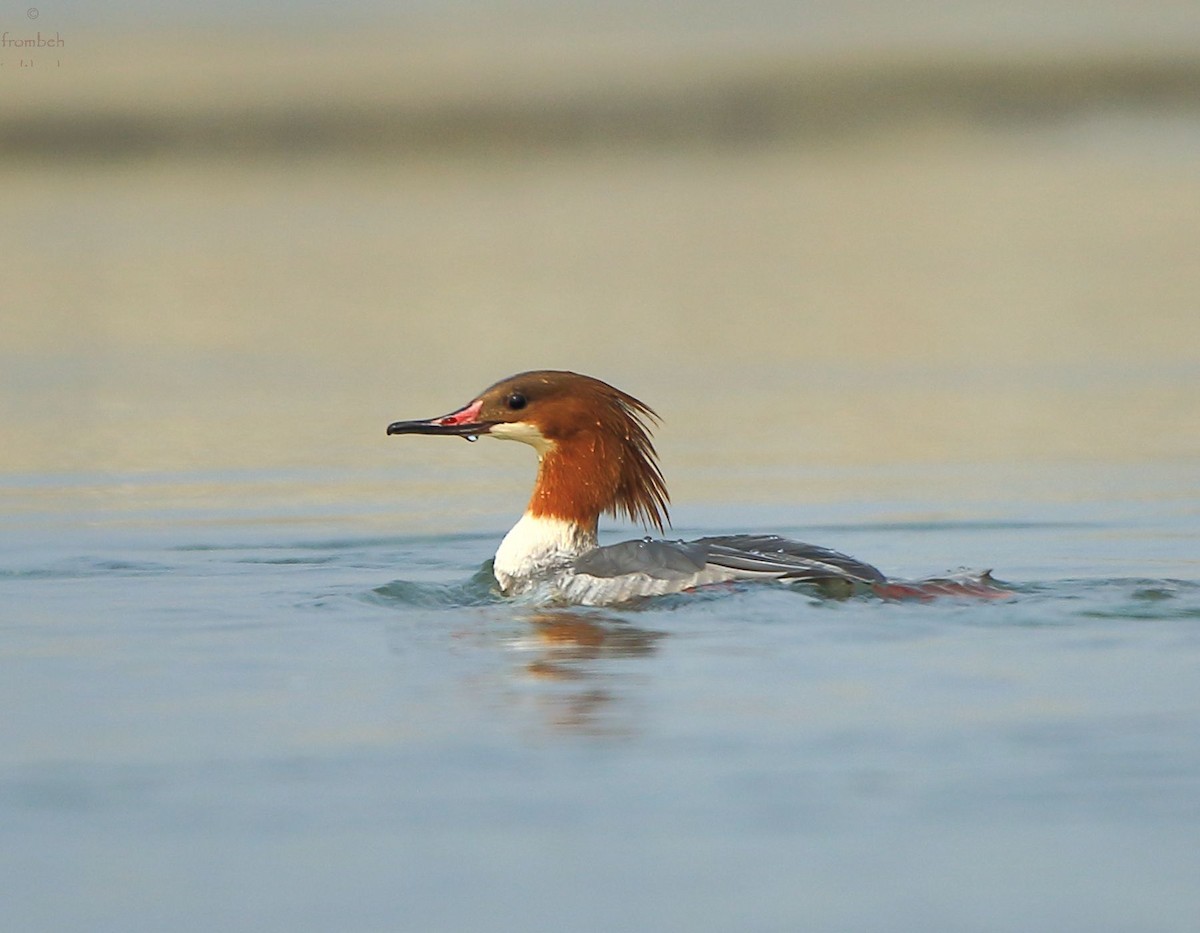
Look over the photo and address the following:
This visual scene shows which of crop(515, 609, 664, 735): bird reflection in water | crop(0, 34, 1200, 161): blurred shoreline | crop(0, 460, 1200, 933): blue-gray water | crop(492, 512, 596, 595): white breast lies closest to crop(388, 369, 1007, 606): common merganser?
crop(492, 512, 596, 595): white breast

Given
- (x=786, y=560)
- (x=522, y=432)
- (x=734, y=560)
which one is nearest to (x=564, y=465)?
(x=522, y=432)

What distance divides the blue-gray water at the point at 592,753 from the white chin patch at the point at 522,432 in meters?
0.61

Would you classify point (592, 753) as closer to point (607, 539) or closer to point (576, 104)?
point (607, 539)

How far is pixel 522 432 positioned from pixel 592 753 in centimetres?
325

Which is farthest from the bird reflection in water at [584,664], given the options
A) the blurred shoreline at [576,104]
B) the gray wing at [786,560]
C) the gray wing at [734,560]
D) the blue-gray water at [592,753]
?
the blurred shoreline at [576,104]

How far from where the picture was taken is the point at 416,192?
2670 centimetres

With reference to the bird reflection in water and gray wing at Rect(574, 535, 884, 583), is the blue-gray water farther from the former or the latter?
gray wing at Rect(574, 535, 884, 583)

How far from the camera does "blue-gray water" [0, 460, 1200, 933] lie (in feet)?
15.7

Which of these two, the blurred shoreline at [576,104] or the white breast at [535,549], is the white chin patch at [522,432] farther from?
the blurred shoreline at [576,104]

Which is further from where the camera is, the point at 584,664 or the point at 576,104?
the point at 576,104

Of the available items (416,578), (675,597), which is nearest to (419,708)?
(675,597)

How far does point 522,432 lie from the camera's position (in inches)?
348

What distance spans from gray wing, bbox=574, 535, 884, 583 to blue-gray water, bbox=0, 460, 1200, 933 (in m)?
0.12

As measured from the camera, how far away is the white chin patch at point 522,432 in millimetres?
8820
